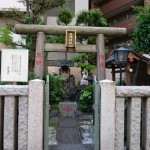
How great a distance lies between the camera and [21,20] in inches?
588

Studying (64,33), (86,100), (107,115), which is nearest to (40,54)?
(64,33)

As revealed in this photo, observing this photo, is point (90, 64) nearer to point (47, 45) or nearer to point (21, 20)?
point (21, 20)

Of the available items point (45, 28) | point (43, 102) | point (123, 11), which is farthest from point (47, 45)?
point (123, 11)

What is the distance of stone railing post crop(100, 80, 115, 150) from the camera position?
4832 millimetres

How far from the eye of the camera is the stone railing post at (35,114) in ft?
15.9

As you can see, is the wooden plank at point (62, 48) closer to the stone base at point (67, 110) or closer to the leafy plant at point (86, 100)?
the leafy plant at point (86, 100)

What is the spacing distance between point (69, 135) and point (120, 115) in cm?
264

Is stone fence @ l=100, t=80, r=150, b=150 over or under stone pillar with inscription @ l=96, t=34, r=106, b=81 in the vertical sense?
under

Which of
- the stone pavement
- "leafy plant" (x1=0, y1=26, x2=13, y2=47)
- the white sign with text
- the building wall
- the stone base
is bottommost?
the stone pavement

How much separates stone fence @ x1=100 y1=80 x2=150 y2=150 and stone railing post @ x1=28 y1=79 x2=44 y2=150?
99cm

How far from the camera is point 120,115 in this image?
4.91 meters

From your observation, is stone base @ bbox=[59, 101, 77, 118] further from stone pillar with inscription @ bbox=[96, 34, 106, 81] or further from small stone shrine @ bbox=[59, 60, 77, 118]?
stone pillar with inscription @ bbox=[96, 34, 106, 81]

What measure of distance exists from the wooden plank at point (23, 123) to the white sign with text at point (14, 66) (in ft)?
3.77

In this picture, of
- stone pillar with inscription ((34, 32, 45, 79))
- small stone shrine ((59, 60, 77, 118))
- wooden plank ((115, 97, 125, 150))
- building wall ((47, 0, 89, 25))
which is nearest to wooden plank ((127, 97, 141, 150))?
wooden plank ((115, 97, 125, 150))
